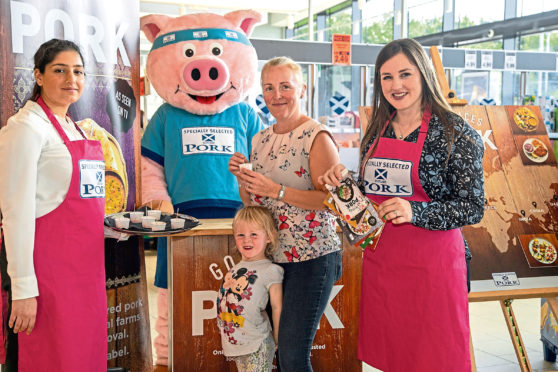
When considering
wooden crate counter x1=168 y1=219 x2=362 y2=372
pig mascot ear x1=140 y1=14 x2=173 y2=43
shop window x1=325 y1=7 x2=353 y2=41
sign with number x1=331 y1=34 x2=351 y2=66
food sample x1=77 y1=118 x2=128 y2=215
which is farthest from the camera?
A: shop window x1=325 y1=7 x2=353 y2=41

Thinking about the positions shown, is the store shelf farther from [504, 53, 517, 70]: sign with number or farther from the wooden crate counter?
the wooden crate counter

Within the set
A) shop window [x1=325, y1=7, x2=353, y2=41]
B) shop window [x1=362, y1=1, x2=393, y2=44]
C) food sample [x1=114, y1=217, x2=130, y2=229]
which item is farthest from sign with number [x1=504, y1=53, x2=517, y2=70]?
shop window [x1=325, y1=7, x2=353, y2=41]

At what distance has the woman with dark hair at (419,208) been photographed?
1.85 m

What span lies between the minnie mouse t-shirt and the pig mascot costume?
0.86m

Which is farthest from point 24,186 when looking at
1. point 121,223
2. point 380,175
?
point 380,175

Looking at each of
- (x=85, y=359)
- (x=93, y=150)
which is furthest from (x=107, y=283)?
(x=93, y=150)

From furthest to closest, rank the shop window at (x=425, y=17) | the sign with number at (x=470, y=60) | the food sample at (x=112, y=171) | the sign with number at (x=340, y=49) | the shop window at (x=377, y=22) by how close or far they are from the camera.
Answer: the shop window at (x=377, y=22) → the shop window at (x=425, y=17) → the sign with number at (x=470, y=60) → the sign with number at (x=340, y=49) → the food sample at (x=112, y=171)

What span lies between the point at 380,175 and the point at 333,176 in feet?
0.60

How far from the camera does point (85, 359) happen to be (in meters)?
2.00

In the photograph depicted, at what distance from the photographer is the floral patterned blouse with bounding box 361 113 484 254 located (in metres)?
1.84

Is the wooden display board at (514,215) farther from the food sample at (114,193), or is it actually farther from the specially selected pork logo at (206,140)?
the food sample at (114,193)

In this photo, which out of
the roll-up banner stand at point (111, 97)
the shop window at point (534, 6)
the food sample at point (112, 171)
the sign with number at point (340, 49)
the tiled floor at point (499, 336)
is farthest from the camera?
the shop window at point (534, 6)

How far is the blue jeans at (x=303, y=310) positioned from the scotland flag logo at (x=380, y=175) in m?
0.31

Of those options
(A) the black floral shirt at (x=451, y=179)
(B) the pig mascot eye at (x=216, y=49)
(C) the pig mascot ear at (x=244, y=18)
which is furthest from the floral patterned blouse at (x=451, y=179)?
(C) the pig mascot ear at (x=244, y=18)
